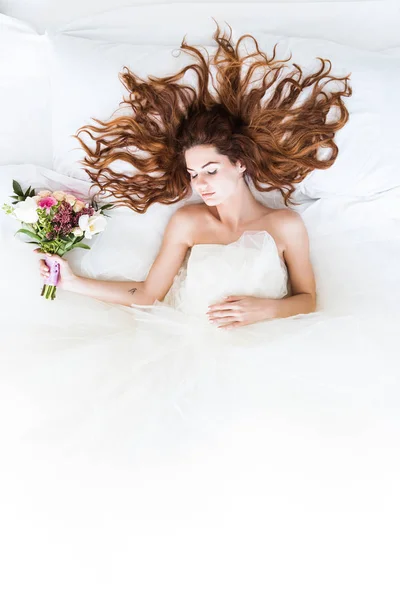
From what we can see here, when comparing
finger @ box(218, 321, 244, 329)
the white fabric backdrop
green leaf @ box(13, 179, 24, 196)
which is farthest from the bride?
green leaf @ box(13, 179, 24, 196)

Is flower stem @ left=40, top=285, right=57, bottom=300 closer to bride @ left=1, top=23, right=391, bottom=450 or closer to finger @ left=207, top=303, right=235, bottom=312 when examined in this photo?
bride @ left=1, top=23, right=391, bottom=450

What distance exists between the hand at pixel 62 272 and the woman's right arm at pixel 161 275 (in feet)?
0.15

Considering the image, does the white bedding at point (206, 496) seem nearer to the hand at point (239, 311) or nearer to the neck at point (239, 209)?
the hand at point (239, 311)

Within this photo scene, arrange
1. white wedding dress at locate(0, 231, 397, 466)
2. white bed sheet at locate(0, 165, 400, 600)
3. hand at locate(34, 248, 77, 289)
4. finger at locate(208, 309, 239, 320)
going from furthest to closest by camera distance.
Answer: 1. hand at locate(34, 248, 77, 289)
2. finger at locate(208, 309, 239, 320)
3. white wedding dress at locate(0, 231, 397, 466)
4. white bed sheet at locate(0, 165, 400, 600)

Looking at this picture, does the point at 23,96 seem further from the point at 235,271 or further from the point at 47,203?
the point at 235,271

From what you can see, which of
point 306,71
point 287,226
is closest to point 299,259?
point 287,226

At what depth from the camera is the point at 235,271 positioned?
2.01 meters

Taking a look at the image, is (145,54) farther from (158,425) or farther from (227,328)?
(158,425)

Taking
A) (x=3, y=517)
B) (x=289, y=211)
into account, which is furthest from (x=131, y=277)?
(x=3, y=517)

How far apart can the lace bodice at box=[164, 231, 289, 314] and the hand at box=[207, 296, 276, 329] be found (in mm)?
46

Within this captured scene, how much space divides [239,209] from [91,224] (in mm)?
547

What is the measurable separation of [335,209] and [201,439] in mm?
1030

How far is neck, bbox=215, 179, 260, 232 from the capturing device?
212cm

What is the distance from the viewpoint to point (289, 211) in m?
2.12
